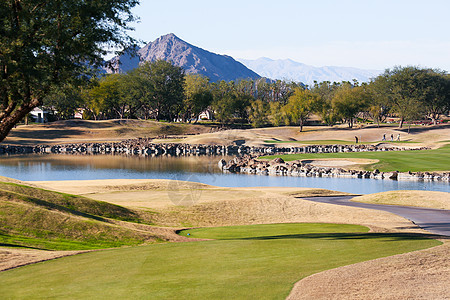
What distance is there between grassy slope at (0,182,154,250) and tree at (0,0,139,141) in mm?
2966

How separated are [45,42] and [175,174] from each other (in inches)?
1566

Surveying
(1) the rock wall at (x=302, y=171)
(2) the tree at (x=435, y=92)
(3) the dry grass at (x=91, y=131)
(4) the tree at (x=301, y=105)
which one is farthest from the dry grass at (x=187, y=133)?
(1) the rock wall at (x=302, y=171)

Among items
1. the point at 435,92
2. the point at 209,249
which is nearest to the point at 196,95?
the point at 435,92

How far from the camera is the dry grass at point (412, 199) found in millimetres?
28505

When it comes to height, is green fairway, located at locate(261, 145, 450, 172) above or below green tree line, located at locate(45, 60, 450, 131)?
below

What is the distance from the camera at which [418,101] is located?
11894cm

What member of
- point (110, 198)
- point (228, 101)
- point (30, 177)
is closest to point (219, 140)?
point (228, 101)

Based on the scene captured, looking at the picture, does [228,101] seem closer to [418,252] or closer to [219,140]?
[219,140]

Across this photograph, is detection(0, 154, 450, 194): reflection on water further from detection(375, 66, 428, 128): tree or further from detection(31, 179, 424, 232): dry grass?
detection(375, 66, 428, 128): tree

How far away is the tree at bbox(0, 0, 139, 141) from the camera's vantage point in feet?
54.6

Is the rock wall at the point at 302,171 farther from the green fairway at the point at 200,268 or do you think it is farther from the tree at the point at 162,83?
the tree at the point at 162,83

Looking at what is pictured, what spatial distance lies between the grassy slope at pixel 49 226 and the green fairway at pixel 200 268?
2796mm

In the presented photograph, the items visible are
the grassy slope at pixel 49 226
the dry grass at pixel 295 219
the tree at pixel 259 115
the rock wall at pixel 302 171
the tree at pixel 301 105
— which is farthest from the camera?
the tree at pixel 259 115

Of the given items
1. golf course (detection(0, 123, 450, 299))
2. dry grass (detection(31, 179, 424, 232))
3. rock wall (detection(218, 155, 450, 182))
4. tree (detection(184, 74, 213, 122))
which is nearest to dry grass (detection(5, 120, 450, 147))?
tree (detection(184, 74, 213, 122))
